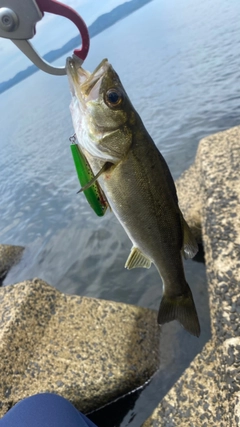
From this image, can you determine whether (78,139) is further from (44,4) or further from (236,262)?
(236,262)

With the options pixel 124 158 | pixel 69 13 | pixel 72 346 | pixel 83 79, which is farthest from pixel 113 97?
pixel 72 346

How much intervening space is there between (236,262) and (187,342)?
86.3 inches

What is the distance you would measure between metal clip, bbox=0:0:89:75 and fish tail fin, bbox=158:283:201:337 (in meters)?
1.80

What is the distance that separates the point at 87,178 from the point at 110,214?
27.2 feet

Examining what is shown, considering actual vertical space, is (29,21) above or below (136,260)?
above

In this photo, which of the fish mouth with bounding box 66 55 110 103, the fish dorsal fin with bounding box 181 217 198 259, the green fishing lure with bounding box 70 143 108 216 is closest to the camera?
the fish mouth with bounding box 66 55 110 103

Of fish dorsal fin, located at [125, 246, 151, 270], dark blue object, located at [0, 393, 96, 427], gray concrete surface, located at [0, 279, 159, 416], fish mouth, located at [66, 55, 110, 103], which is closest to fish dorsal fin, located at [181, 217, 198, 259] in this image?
fish dorsal fin, located at [125, 246, 151, 270]

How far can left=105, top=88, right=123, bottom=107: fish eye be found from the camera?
220cm

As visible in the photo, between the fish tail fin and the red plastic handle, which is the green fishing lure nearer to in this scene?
the red plastic handle

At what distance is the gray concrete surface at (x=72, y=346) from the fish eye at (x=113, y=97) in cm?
354

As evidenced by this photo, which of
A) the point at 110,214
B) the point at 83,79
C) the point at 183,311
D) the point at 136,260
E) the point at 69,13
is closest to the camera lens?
the point at 83,79

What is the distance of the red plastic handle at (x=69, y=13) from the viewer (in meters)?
2.34

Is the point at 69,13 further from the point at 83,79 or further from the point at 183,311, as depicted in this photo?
the point at 183,311

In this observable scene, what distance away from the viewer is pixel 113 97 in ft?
7.25
